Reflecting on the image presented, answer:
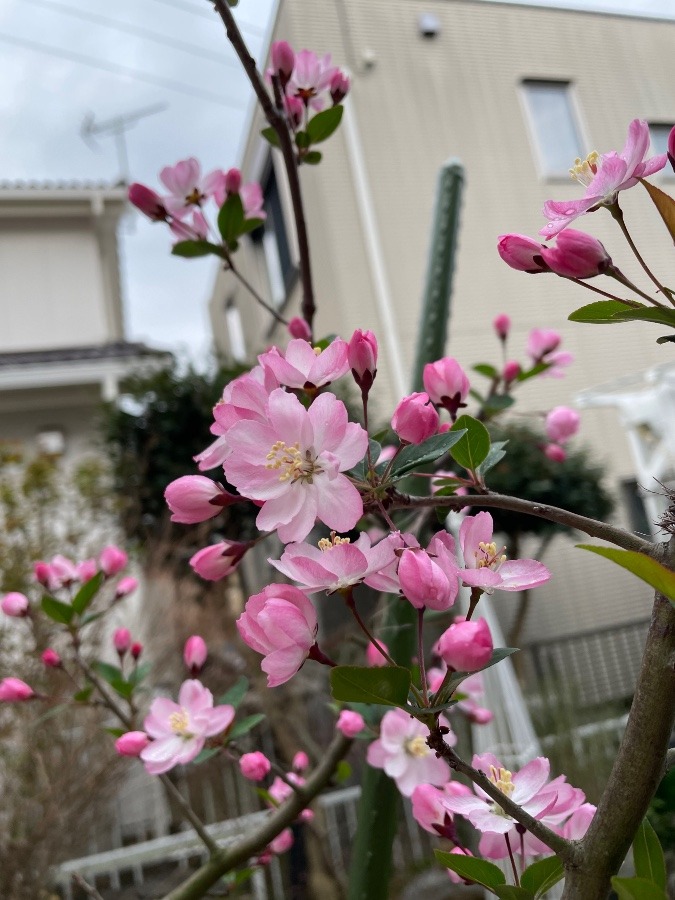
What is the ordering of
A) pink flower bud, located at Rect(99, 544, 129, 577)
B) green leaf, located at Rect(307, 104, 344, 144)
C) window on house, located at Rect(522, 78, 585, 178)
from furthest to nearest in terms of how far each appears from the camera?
window on house, located at Rect(522, 78, 585, 178) < pink flower bud, located at Rect(99, 544, 129, 577) < green leaf, located at Rect(307, 104, 344, 144)

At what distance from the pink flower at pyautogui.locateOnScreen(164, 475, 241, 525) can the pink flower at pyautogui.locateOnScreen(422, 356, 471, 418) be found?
0.17 meters

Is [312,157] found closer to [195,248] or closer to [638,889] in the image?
[195,248]

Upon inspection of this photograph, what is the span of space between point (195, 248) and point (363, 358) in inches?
17.8

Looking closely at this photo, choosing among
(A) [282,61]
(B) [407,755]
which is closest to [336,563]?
(B) [407,755]

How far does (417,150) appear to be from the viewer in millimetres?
5297

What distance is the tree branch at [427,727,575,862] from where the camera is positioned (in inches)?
13.1

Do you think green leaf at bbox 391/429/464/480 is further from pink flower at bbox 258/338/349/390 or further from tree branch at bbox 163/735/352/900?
tree branch at bbox 163/735/352/900

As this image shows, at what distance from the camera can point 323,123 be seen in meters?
0.77

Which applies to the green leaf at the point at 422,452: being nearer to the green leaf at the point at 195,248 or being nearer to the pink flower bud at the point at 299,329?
the pink flower bud at the point at 299,329

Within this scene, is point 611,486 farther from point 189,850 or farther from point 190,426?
point 189,850

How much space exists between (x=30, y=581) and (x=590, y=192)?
13.6 feet

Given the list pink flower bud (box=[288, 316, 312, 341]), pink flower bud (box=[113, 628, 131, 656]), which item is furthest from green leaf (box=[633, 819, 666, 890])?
pink flower bud (box=[113, 628, 131, 656])

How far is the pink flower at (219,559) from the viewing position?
0.48 meters

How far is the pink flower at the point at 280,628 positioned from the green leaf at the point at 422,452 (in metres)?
0.08
